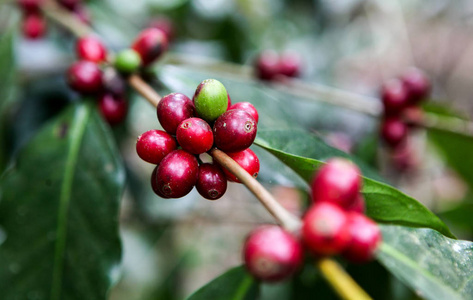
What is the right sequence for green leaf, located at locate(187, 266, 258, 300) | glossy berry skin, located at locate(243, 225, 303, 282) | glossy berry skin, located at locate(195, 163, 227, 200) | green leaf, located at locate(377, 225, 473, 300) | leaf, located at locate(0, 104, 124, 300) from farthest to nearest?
leaf, located at locate(0, 104, 124, 300), green leaf, located at locate(187, 266, 258, 300), glossy berry skin, located at locate(195, 163, 227, 200), green leaf, located at locate(377, 225, 473, 300), glossy berry skin, located at locate(243, 225, 303, 282)

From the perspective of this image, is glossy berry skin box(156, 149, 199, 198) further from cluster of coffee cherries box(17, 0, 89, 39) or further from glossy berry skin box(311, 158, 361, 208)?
cluster of coffee cherries box(17, 0, 89, 39)

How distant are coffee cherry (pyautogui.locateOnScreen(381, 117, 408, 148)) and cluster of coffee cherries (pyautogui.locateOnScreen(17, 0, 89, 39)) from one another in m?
1.77

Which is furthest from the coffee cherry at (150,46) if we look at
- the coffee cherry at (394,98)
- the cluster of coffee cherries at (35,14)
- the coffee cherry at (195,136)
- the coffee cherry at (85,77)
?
the coffee cherry at (394,98)

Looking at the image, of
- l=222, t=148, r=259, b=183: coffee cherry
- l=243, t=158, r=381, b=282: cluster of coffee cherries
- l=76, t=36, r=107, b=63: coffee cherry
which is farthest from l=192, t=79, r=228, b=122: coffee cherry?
l=76, t=36, r=107, b=63: coffee cherry

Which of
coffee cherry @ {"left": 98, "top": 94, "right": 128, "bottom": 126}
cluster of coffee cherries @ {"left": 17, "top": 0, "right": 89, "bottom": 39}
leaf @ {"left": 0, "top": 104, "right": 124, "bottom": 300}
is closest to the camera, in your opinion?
leaf @ {"left": 0, "top": 104, "right": 124, "bottom": 300}

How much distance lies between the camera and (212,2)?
322cm

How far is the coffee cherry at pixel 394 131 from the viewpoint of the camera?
2.06 metres

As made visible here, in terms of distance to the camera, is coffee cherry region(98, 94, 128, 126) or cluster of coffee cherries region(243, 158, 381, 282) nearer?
cluster of coffee cherries region(243, 158, 381, 282)

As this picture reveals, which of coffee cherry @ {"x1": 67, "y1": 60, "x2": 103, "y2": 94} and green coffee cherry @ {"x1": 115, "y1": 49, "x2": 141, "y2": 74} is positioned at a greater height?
green coffee cherry @ {"x1": 115, "y1": 49, "x2": 141, "y2": 74}

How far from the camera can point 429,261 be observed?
0.89 metres

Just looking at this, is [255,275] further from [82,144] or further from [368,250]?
[82,144]

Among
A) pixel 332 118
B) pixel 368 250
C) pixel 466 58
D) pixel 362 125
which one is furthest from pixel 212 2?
pixel 466 58

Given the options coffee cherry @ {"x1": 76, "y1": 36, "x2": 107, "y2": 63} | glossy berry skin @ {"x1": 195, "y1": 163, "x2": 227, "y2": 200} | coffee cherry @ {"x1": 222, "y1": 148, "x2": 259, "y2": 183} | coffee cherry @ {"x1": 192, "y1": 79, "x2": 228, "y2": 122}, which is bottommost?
coffee cherry @ {"x1": 76, "y1": 36, "x2": 107, "y2": 63}

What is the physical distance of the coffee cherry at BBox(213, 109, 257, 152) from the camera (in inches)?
35.2
